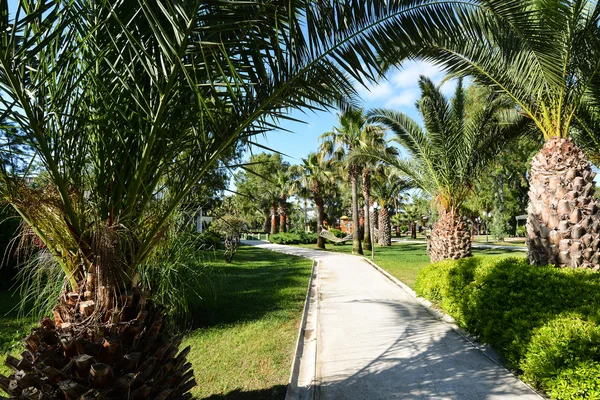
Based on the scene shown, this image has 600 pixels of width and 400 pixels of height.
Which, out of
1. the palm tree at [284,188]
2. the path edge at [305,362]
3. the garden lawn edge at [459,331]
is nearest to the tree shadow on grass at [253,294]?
the path edge at [305,362]

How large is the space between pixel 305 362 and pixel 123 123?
12.3 ft

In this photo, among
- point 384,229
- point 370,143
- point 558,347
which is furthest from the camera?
point 384,229

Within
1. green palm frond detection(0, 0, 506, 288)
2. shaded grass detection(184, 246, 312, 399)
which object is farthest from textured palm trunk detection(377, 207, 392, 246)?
green palm frond detection(0, 0, 506, 288)

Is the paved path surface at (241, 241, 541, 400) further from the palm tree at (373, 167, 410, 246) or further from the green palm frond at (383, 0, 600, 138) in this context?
the palm tree at (373, 167, 410, 246)

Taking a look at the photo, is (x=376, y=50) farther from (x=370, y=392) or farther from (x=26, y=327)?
(x=26, y=327)

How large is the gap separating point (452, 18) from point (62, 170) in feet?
11.2

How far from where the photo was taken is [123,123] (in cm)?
244

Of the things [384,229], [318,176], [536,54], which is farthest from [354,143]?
[536,54]

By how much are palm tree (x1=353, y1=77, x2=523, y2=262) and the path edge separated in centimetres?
553

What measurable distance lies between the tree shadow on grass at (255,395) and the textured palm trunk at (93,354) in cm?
137

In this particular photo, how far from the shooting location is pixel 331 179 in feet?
93.0

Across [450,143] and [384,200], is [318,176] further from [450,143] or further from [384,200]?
[450,143]

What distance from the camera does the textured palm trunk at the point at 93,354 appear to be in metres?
2.04

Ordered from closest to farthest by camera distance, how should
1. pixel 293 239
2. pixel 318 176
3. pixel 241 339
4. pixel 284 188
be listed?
1. pixel 241 339
2. pixel 318 176
3. pixel 293 239
4. pixel 284 188
